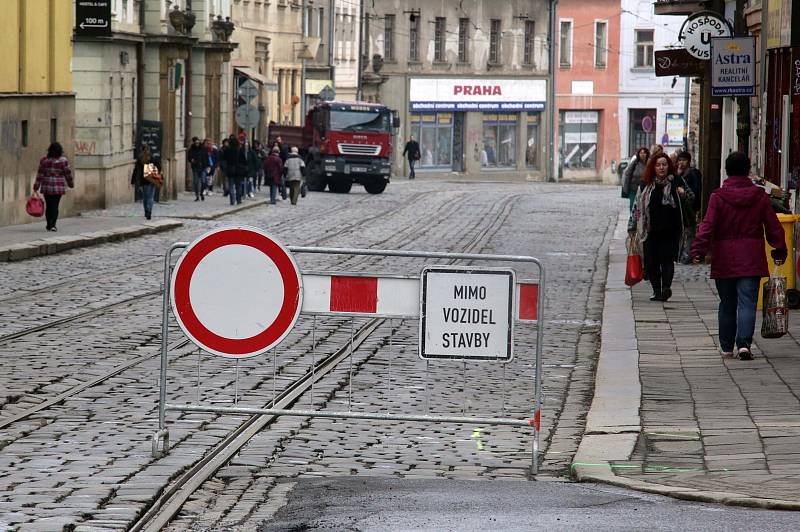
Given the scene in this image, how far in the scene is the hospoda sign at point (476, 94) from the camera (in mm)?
78375

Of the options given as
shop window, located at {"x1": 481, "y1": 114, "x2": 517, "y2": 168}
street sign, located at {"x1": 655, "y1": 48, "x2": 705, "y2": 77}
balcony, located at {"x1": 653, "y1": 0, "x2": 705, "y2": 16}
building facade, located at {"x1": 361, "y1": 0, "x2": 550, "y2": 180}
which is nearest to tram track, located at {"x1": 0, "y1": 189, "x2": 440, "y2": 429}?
street sign, located at {"x1": 655, "y1": 48, "x2": 705, "y2": 77}

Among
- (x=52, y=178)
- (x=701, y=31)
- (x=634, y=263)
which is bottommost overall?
(x=634, y=263)

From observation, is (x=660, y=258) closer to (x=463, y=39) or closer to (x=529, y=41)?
(x=463, y=39)

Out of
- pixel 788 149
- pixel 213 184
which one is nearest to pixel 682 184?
pixel 788 149

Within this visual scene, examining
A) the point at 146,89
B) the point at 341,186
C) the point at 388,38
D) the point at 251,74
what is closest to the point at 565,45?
the point at 388,38

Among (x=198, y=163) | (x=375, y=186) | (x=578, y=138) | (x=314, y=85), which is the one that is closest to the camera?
(x=198, y=163)

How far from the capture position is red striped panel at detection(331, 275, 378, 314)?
952 centimetres

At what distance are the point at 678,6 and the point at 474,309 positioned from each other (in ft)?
90.3

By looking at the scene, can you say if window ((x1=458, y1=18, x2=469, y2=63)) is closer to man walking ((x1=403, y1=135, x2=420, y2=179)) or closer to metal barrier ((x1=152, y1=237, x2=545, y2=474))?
man walking ((x1=403, y1=135, x2=420, y2=179))

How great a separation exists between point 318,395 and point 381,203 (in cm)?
3766

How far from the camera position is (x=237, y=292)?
31.2 ft

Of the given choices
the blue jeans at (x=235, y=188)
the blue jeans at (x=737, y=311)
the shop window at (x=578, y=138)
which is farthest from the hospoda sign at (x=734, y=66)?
the shop window at (x=578, y=138)

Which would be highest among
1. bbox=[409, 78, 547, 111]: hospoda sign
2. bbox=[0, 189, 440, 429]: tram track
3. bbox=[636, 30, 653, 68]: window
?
bbox=[636, 30, 653, 68]: window

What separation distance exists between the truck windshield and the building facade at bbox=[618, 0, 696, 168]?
84.3 ft
